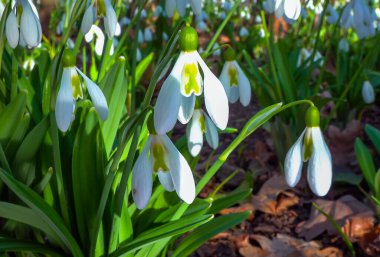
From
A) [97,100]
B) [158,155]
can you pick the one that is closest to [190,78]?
[158,155]

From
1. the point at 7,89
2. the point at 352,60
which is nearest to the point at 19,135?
the point at 7,89

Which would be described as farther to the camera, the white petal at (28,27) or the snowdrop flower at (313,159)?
the white petal at (28,27)

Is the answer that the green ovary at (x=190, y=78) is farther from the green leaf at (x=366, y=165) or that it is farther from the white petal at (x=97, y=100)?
the green leaf at (x=366, y=165)

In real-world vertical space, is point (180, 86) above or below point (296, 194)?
above

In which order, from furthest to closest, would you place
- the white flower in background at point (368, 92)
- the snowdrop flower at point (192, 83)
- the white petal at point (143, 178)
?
the white flower in background at point (368, 92) < the white petal at point (143, 178) < the snowdrop flower at point (192, 83)

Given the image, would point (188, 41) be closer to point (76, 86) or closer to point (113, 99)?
point (76, 86)

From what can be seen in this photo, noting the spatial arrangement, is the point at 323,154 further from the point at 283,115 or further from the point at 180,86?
the point at 283,115

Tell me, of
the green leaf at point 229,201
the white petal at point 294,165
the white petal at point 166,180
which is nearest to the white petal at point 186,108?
the white petal at point 166,180
